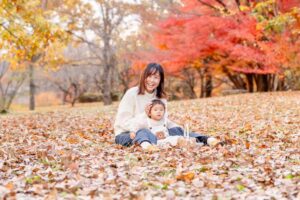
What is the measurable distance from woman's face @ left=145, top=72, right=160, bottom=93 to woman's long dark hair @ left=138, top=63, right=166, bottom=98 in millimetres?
40

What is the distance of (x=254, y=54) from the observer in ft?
56.1

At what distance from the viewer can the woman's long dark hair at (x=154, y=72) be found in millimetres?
6281

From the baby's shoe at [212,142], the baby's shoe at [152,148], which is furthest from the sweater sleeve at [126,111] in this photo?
the baby's shoe at [212,142]

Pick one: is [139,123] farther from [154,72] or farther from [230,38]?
[230,38]

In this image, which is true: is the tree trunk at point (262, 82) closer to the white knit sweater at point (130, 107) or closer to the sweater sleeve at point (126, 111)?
the white knit sweater at point (130, 107)

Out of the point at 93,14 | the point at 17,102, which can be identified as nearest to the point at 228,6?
the point at 93,14

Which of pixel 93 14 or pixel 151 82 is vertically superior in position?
pixel 93 14

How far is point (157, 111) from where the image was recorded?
6184 millimetres

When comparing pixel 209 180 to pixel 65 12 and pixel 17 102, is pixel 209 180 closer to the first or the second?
pixel 65 12

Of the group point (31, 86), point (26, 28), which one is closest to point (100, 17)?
point (31, 86)

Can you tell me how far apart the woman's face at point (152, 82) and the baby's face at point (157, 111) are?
0.38 meters

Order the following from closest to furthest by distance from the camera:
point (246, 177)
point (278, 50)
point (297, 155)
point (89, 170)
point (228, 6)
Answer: point (246, 177) < point (89, 170) < point (297, 155) < point (278, 50) < point (228, 6)

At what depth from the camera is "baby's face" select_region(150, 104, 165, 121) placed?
6.19 meters

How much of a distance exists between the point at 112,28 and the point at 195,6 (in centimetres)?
437
